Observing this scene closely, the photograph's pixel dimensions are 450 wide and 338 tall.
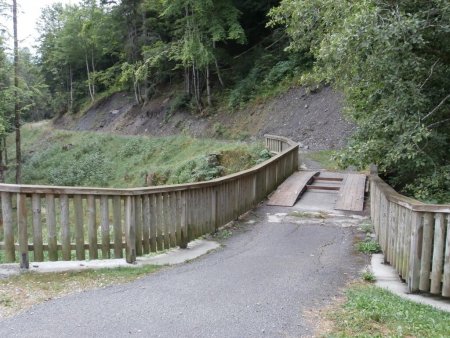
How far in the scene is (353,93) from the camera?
28.5ft

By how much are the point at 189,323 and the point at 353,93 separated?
22.3 feet

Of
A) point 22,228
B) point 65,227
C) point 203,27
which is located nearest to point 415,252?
point 65,227

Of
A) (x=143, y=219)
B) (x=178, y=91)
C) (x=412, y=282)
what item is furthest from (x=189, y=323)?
(x=178, y=91)

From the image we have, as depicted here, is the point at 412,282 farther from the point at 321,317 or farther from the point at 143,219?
the point at 143,219

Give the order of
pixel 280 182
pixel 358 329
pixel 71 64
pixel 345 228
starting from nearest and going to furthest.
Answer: pixel 358 329, pixel 345 228, pixel 280 182, pixel 71 64

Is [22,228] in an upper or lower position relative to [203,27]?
lower

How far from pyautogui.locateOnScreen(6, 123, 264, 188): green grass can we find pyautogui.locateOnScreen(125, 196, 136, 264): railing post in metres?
9.35

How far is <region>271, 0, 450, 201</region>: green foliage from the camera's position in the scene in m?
5.22

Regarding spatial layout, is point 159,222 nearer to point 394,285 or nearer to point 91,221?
point 91,221

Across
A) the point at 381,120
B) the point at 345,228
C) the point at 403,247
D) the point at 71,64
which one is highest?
the point at 71,64

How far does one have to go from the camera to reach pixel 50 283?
4.48 m

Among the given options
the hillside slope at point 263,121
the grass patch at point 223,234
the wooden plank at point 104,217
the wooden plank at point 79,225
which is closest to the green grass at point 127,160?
the hillside slope at point 263,121

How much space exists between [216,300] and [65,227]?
2.16 metres

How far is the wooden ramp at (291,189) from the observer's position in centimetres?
970
